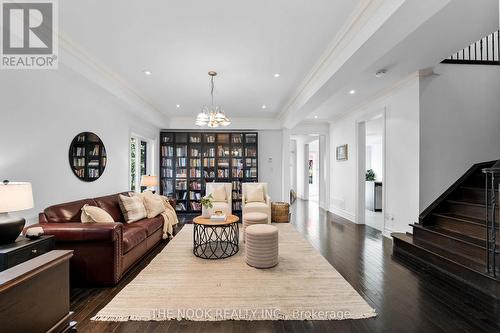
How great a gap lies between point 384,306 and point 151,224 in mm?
3218

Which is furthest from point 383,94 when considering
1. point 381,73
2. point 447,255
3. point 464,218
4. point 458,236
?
point 447,255

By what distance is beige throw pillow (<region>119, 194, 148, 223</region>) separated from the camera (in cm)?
371

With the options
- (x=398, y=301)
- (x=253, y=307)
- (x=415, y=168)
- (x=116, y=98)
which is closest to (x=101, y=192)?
(x=116, y=98)

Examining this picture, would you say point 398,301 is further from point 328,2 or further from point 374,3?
point 328,2

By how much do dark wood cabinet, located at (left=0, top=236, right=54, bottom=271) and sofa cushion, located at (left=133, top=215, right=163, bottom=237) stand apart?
1233 millimetres

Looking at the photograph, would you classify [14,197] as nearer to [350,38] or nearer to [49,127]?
[49,127]

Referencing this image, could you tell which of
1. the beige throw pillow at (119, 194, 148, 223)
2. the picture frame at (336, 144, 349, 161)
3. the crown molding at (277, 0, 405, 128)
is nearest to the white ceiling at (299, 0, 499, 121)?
the crown molding at (277, 0, 405, 128)

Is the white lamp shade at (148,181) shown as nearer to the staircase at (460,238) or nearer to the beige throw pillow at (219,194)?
the beige throw pillow at (219,194)

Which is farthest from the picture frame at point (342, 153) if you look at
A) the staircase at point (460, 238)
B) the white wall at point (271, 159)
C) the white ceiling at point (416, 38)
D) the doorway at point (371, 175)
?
the staircase at point (460, 238)

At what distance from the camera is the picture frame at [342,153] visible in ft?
19.8

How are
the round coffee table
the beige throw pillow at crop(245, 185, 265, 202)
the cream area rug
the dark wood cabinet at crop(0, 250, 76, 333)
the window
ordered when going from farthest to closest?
the window < the beige throw pillow at crop(245, 185, 265, 202) < the round coffee table < the cream area rug < the dark wood cabinet at crop(0, 250, 76, 333)

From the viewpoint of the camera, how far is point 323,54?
3.09m

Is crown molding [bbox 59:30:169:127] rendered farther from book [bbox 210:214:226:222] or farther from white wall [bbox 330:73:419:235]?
white wall [bbox 330:73:419:235]

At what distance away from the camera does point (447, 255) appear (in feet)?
9.70
